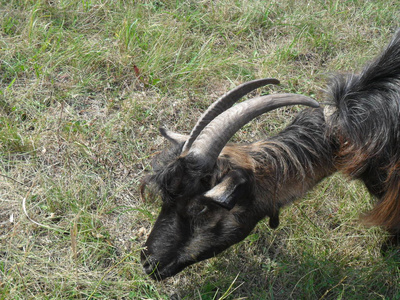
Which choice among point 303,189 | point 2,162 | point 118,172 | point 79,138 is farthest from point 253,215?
point 2,162

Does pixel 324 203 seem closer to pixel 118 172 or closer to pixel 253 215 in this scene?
pixel 253 215

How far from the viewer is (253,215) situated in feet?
13.1

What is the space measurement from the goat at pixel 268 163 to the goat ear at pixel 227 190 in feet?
0.04

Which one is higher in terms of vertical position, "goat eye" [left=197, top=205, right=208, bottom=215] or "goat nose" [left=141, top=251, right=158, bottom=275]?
"goat eye" [left=197, top=205, right=208, bottom=215]

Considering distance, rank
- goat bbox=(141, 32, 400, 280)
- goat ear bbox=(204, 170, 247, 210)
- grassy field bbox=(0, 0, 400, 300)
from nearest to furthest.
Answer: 1. goat ear bbox=(204, 170, 247, 210)
2. goat bbox=(141, 32, 400, 280)
3. grassy field bbox=(0, 0, 400, 300)

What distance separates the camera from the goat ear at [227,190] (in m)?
3.48

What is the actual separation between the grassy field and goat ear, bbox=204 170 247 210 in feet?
2.89

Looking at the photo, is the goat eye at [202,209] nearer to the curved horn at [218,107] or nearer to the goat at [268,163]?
the goat at [268,163]

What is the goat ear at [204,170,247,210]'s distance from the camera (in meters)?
3.48

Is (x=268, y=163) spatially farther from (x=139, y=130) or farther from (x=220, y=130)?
(x=139, y=130)

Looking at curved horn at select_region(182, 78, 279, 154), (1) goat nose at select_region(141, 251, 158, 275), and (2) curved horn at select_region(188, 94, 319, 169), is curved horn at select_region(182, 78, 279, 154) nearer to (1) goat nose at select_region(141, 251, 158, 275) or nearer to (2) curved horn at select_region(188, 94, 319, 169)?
(2) curved horn at select_region(188, 94, 319, 169)

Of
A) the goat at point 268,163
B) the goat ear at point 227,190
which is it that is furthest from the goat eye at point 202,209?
the goat ear at point 227,190

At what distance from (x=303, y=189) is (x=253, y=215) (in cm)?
51

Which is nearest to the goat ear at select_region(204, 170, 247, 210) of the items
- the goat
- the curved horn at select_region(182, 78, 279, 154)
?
the goat
